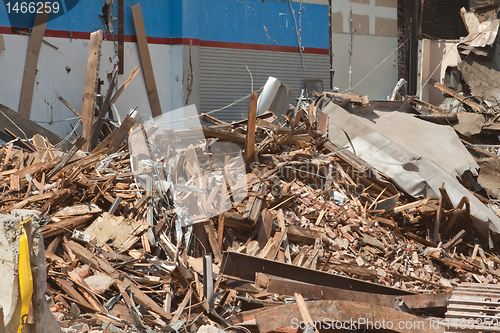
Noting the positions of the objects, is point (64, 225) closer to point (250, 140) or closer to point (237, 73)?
point (250, 140)

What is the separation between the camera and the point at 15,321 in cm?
252

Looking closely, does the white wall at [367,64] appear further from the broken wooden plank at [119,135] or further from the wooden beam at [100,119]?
the broken wooden plank at [119,135]

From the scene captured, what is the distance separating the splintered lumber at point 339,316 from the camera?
3.63 metres

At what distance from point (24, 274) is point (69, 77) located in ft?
24.3

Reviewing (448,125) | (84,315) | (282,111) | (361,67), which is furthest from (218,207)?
(361,67)

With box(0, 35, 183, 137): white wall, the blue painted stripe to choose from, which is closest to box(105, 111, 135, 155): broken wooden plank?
box(0, 35, 183, 137): white wall

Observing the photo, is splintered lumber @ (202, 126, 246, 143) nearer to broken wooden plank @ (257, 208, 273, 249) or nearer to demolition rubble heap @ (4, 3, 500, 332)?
demolition rubble heap @ (4, 3, 500, 332)

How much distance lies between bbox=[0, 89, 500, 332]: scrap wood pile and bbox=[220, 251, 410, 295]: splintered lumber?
0.01m

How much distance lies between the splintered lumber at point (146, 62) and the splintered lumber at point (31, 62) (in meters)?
1.77

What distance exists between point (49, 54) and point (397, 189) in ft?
23.3

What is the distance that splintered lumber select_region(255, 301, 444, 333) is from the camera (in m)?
3.63

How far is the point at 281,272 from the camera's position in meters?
4.54

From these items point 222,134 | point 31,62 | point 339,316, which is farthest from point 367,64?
point 339,316

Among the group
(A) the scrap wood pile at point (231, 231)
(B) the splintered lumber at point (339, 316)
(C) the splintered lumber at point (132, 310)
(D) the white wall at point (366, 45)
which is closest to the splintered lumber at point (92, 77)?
(A) the scrap wood pile at point (231, 231)
